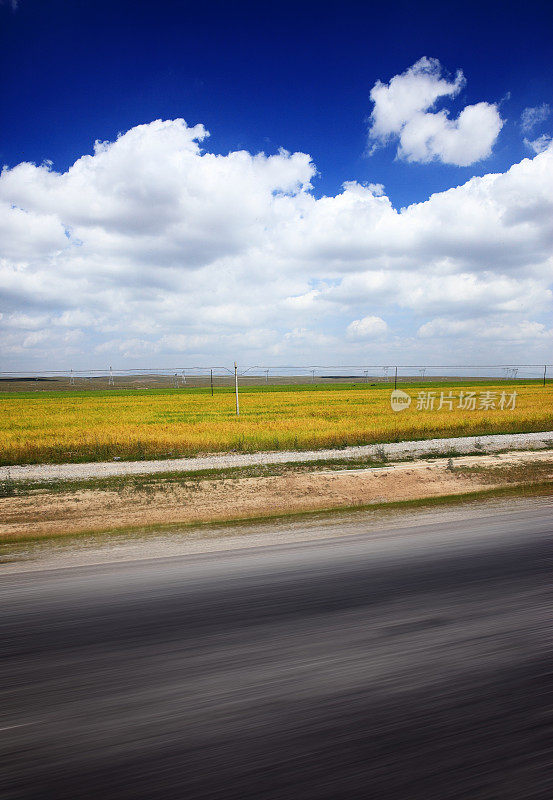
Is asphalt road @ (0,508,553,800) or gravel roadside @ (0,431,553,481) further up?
asphalt road @ (0,508,553,800)

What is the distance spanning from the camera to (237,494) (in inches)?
353

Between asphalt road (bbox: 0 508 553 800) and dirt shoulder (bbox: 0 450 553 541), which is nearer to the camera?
asphalt road (bbox: 0 508 553 800)

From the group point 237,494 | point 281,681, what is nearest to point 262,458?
point 237,494

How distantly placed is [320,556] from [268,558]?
57cm

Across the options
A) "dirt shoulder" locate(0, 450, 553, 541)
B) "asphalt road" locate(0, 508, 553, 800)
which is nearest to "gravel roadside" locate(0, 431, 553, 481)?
"dirt shoulder" locate(0, 450, 553, 541)

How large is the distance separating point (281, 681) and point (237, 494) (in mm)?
6392

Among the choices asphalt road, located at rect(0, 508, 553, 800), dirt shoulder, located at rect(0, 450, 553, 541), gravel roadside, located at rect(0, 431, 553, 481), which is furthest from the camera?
gravel roadside, located at rect(0, 431, 553, 481)

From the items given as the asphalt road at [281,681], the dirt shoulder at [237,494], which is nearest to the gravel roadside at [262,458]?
the dirt shoulder at [237,494]

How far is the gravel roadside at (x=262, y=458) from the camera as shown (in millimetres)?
11977

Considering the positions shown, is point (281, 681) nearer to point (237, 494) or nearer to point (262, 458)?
point (237, 494)

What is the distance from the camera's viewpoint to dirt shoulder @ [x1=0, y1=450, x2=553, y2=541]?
707 cm

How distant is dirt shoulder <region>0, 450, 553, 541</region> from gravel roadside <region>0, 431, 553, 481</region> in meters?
1.36

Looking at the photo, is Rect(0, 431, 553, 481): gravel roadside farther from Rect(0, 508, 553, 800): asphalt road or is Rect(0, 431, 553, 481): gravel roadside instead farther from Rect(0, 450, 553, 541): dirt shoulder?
Rect(0, 508, 553, 800): asphalt road

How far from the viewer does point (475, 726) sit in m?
2.26
